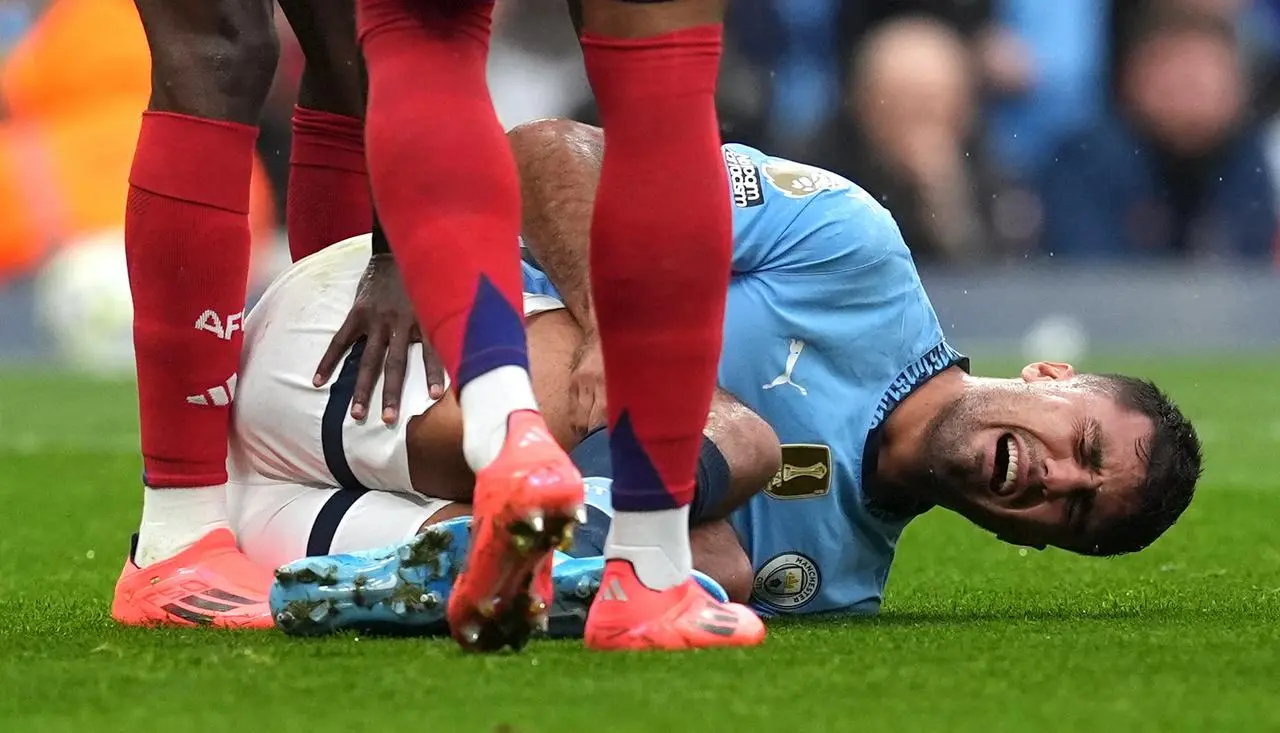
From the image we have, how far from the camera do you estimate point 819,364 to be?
290 centimetres

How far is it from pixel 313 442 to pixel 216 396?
16 cm

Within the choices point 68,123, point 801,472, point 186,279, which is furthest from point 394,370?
point 68,123

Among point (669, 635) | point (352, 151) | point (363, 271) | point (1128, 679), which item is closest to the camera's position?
point (1128, 679)

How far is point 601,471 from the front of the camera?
8.70 ft

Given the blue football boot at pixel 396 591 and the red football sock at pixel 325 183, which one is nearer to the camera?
the blue football boot at pixel 396 591

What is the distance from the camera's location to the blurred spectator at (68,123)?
9.05m

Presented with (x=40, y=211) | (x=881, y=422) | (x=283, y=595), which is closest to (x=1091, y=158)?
(x=40, y=211)

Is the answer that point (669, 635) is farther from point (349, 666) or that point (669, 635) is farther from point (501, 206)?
point (501, 206)

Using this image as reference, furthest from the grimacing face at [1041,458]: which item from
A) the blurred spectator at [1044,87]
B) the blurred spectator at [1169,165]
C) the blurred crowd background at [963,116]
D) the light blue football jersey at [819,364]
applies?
the blurred spectator at [1169,165]

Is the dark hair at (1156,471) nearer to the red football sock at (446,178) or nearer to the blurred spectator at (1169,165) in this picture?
the red football sock at (446,178)

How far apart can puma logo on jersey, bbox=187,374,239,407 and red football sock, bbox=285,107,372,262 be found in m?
0.43

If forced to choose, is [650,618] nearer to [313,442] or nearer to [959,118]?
[313,442]

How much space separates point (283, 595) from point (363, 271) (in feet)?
2.04

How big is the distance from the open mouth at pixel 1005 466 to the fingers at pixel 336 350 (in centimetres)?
87
